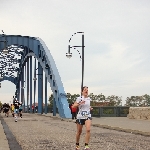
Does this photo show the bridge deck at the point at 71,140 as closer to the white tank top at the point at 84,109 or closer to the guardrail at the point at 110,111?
the white tank top at the point at 84,109

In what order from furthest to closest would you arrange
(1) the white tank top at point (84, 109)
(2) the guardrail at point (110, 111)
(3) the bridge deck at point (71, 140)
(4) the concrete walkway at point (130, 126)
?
(2) the guardrail at point (110, 111), (4) the concrete walkway at point (130, 126), (3) the bridge deck at point (71, 140), (1) the white tank top at point (84, 109)

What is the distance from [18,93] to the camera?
90.5m

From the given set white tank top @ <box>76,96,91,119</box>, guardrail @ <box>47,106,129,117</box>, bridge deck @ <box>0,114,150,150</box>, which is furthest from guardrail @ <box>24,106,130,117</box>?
white tank top @ <box>76,96,91,119</box>

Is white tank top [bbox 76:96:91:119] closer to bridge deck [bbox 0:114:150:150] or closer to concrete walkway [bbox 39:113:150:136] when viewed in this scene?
bridge deck [bbox 0:114:150:150]

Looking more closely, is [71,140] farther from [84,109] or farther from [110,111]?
[110,111]

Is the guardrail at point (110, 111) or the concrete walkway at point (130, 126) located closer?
the concrete walkway at point (130, 126)

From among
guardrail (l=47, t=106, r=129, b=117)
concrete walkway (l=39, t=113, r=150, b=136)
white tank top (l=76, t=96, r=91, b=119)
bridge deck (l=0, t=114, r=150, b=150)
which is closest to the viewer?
white tank top (l=76, t=96, r=91, b=119)

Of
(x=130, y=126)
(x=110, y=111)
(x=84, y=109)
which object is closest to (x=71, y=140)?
(x=84, y=109)

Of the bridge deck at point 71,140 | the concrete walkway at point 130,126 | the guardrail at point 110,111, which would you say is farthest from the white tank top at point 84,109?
the guardrail at point 110,111

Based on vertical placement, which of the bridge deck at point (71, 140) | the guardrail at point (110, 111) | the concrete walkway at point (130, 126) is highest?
the guardrail at point (110, 111)

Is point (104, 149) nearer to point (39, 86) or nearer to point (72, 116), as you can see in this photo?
point (72, 116)

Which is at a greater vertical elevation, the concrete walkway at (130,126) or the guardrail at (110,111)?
the guardrail at (110,111)

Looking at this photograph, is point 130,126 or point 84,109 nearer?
point 84,109

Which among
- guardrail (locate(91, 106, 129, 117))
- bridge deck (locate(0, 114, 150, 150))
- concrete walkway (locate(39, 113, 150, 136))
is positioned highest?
guardrail (locate(91, 106, 129, 117))
